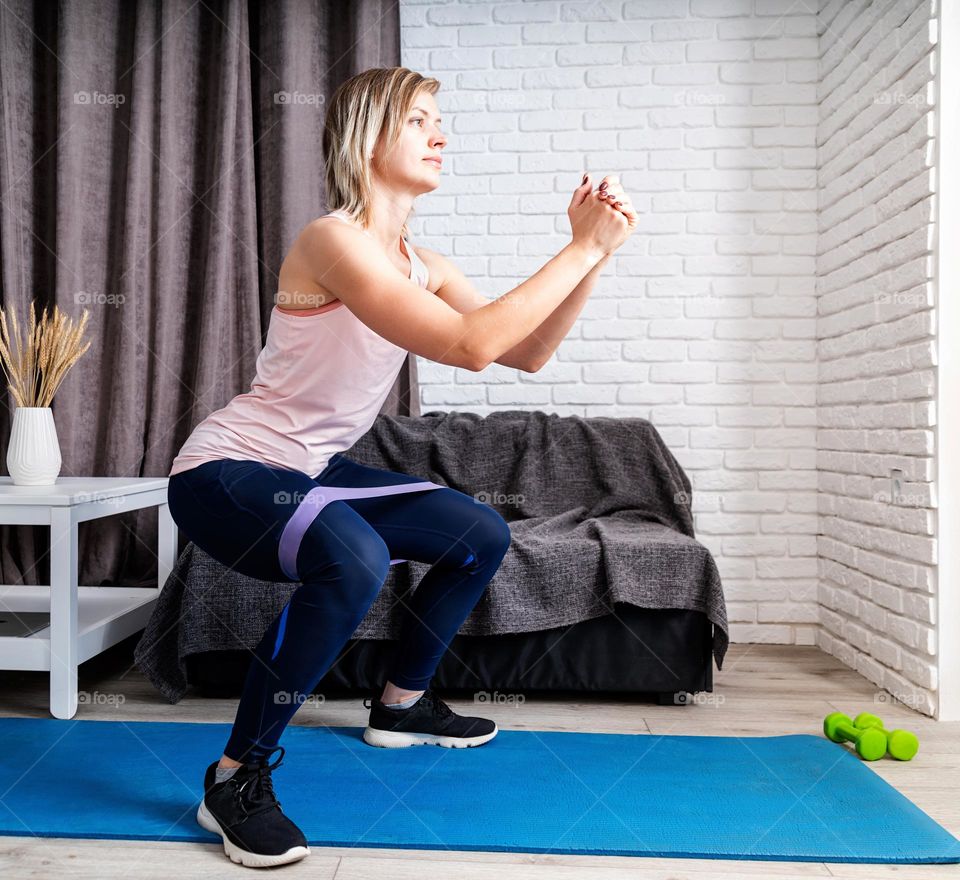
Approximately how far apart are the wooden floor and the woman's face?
108 centimetres

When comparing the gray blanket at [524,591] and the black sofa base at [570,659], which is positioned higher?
the gray blanket at [524,591]

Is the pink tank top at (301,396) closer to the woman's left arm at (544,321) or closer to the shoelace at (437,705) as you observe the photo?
the woman's left arm at (544,321)

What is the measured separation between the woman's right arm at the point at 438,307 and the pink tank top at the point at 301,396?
0.10 meters

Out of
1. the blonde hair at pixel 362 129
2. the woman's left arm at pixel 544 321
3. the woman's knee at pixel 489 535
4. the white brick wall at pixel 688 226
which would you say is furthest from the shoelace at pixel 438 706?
the white brick wall at pixel 688 226

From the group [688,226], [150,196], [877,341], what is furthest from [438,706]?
[150,196]

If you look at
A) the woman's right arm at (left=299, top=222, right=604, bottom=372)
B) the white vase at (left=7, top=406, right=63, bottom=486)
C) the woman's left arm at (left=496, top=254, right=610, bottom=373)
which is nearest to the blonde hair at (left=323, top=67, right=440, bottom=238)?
the woman's right arm at (left=299, top=222, right=604, bottom=372)

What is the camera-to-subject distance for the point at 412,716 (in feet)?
5.87

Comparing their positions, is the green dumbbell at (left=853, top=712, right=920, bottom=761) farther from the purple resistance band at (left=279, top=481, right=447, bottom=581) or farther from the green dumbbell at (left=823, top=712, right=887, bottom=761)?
the purple resistance band at (left=279, top=481, right=447, bottom=581)

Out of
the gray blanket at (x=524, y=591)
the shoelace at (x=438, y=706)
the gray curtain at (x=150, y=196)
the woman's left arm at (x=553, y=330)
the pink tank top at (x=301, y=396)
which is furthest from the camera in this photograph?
the gray curtain at (x=150, y=196)

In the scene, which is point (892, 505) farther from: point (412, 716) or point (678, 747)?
point (412, 716)

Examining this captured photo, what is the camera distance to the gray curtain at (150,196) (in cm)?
267

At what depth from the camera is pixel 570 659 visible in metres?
2.11

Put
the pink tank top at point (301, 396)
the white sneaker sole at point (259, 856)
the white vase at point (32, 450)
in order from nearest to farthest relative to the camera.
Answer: the white sneaker sole at point (259, 856) → the pink tank top at point (301, 396) → the white vase at point (32, 450)

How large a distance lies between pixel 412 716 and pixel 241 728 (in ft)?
1.69
